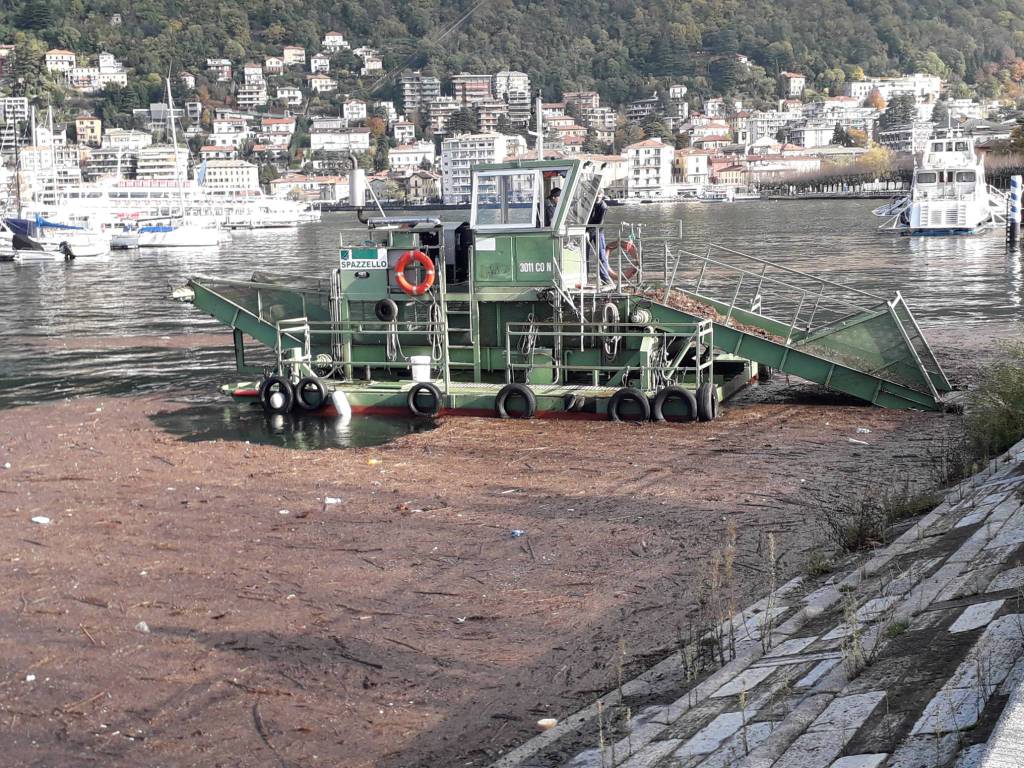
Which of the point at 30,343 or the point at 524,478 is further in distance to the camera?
the point at 30,343

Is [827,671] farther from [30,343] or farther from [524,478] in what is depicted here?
[30,343]

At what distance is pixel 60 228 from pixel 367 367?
6542cm

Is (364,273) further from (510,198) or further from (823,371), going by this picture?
(823,371)

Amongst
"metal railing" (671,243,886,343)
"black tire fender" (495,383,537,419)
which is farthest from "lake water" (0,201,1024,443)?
"black tire fender" (495,383,537,419)

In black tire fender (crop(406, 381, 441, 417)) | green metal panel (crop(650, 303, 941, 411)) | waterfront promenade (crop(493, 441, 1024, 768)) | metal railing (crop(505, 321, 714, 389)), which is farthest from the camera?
black tire fender (crop(406, 381, 441, 417))

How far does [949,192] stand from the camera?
67.8 metres

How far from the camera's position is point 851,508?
12.0 m

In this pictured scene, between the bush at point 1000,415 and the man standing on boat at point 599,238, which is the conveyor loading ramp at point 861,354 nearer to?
the man standing on boat at point 599,238

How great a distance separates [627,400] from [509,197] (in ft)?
12.1

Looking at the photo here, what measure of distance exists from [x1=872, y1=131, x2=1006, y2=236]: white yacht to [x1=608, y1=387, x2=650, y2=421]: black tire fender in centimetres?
5122

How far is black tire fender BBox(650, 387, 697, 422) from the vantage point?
17641 mm

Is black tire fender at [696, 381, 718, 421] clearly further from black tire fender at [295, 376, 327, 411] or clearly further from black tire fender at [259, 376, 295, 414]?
black tire fender at [259, 376, 295, 414]

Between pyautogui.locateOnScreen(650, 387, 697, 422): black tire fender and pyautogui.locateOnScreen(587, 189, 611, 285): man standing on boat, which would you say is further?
pyautogui.locateOnScreen(587, 189, 611, 285): man standing on boat

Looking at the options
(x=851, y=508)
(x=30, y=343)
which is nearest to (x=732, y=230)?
(x=30, y=343)
